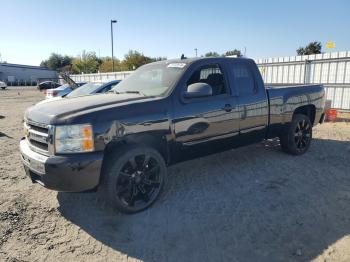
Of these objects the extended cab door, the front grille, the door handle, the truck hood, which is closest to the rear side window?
the extended cab door

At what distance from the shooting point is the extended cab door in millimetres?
4934

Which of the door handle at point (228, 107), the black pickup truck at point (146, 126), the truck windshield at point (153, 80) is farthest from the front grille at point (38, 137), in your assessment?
the door handle at point (228, 107)

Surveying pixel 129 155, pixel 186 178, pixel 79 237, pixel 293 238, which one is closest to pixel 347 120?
pixel 186 178

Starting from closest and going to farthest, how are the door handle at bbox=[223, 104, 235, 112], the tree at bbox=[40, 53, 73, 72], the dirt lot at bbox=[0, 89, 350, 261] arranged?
the dirt lot at bbox=[0, 89, 350, 261] → the door handle at bbox=[223, 104, 235, 112] → the tree at bbox=[40, 53, 73, 72]

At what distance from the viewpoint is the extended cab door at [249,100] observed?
4934 mm

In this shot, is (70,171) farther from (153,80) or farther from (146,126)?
(153,80)

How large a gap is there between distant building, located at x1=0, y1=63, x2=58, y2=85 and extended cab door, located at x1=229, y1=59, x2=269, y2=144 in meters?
75.8

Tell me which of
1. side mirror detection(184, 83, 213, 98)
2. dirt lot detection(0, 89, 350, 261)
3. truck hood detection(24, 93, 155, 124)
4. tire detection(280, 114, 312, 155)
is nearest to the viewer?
dirt lot detection(0, 89, 350, 261)

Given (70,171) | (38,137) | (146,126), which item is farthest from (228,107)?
(38,137)

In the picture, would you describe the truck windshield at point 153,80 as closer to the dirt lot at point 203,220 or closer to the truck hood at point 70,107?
the truck hood at point 70,107

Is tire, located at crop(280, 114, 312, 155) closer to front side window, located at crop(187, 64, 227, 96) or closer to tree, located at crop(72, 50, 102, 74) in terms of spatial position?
front side window, located at crop(187, 64, 227, 96)

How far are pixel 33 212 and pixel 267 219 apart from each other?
299cm

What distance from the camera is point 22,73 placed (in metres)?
79.1

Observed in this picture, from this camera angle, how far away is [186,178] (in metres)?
5.02
